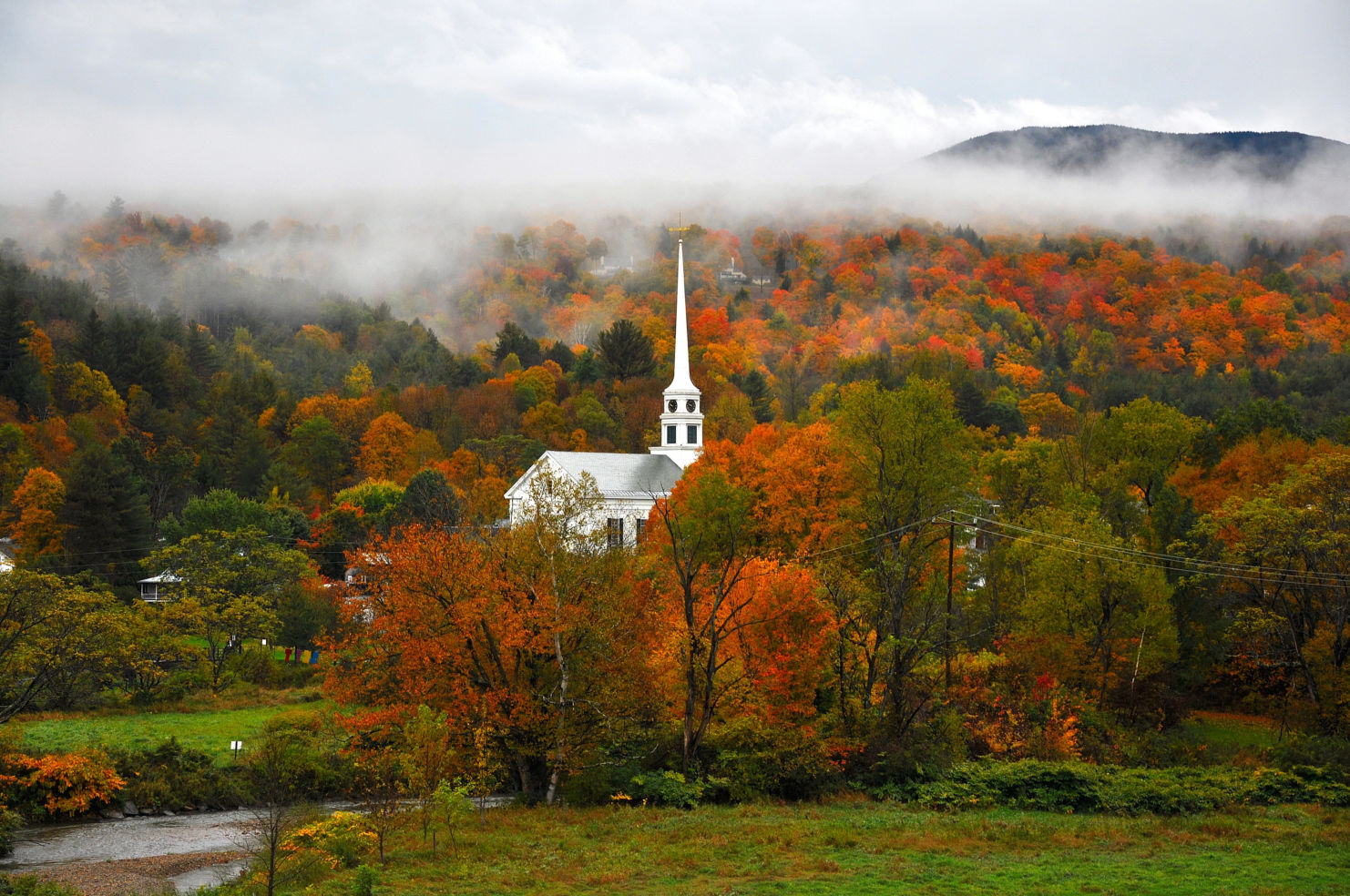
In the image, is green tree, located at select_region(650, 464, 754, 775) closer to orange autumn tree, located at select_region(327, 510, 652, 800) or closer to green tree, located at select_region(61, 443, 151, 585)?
orange autumn tree, located at select_region(327, 510, 652, 800)

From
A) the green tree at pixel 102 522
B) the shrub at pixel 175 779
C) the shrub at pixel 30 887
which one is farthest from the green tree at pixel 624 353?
the shrub at pixel 30 887

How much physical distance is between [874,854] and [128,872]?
1554 centimetres

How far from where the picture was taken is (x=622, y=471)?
226 feet

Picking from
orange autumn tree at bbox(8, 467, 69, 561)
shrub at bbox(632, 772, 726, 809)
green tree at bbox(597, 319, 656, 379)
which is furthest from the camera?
green tree at bbox(597, 319, 656, 379)

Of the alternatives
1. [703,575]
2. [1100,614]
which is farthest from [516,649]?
[1100,614]

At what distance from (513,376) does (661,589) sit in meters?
67.4

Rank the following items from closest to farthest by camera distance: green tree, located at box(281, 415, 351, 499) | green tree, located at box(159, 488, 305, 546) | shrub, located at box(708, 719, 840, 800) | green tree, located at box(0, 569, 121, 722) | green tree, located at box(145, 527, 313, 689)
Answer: shrub, located at box(708, 719, 840, 800) < green tree, located at box(0, 569, 121, 722) < green tree, located at box(145, 527, 313, 689) < green tree, located at box(159, 488, 305, 546) < green tree, located at box(281, 415, 351, 499)

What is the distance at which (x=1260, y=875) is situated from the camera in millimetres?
20188

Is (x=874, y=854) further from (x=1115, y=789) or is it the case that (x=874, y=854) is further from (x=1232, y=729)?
(x=1232, y=729)

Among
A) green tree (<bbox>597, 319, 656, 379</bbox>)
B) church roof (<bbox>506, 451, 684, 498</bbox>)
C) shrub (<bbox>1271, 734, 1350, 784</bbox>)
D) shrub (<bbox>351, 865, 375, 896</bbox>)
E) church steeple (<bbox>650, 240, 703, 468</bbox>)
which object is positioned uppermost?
green tree (<bbox>597, 319, 656, 379</bbox>)

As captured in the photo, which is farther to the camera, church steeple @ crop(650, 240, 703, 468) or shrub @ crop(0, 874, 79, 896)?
church steeple @ crop(650, 240, 703, 468)

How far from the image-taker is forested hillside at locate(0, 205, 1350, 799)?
99.3ft

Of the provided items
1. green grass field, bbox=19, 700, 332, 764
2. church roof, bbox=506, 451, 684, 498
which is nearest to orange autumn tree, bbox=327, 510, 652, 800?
green grass field, bbox=19, 700, 332, 764

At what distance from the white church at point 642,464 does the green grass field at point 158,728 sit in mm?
21916
